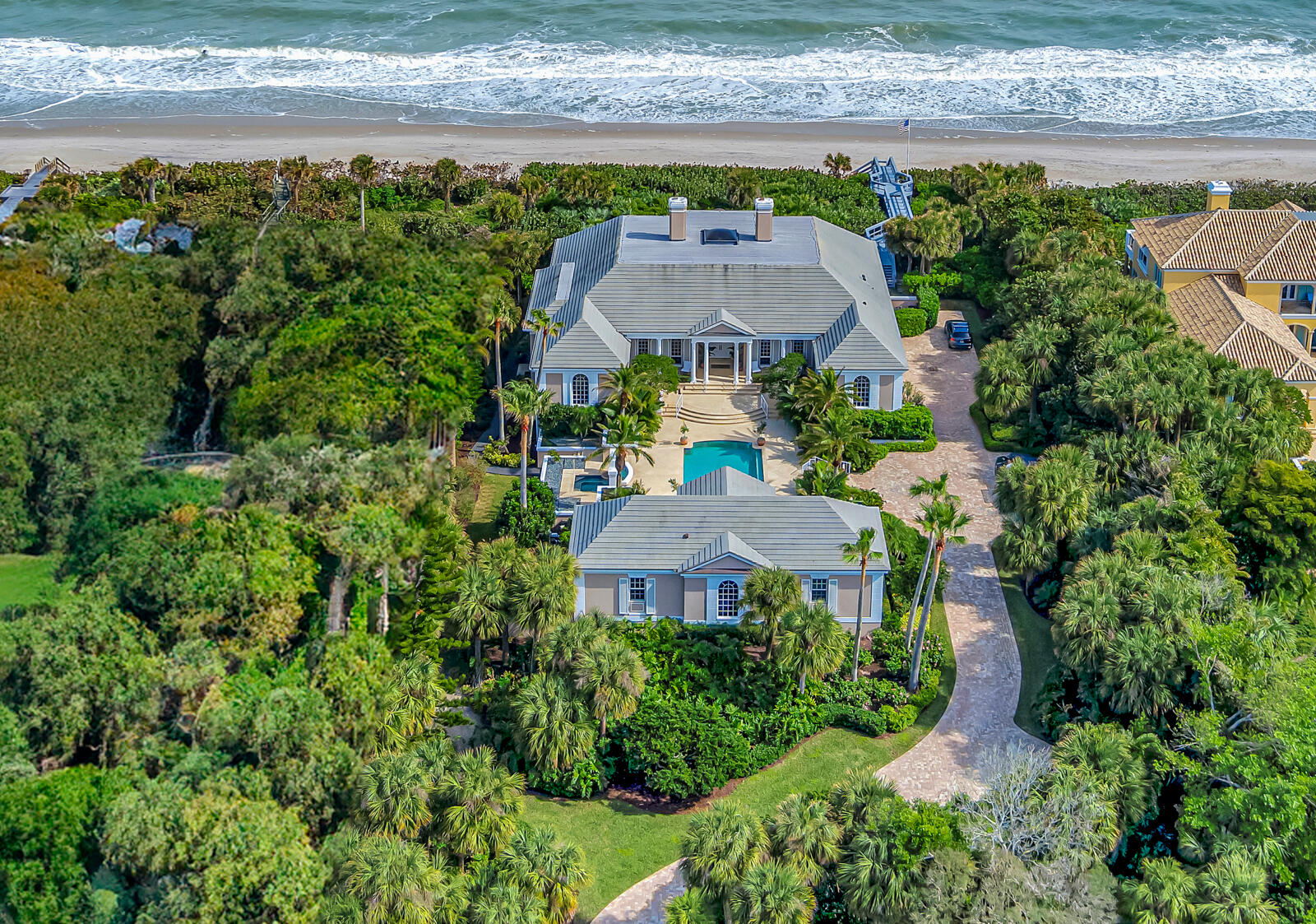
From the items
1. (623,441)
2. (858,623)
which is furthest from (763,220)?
(858,623)

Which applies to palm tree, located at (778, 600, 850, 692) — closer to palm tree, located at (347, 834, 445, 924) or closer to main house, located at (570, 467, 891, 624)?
main house, located at (570, 467, 891, 624)

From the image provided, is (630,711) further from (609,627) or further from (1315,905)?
(1315,905)

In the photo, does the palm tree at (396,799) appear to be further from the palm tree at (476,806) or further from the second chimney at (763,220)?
the second chimney at (763,220)

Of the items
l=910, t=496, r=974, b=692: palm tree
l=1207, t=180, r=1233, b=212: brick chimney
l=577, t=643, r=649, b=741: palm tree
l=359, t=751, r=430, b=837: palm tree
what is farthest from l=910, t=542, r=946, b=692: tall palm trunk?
l=1207, t=180, r=1233, b=212: brick chimney

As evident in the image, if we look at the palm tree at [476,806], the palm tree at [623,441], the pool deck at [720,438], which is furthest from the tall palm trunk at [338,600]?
the pool deck at [720,438]

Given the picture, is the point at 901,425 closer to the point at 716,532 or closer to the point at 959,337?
the point at 959,337

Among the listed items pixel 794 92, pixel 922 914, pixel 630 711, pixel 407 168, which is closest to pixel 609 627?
pixel 630 711
